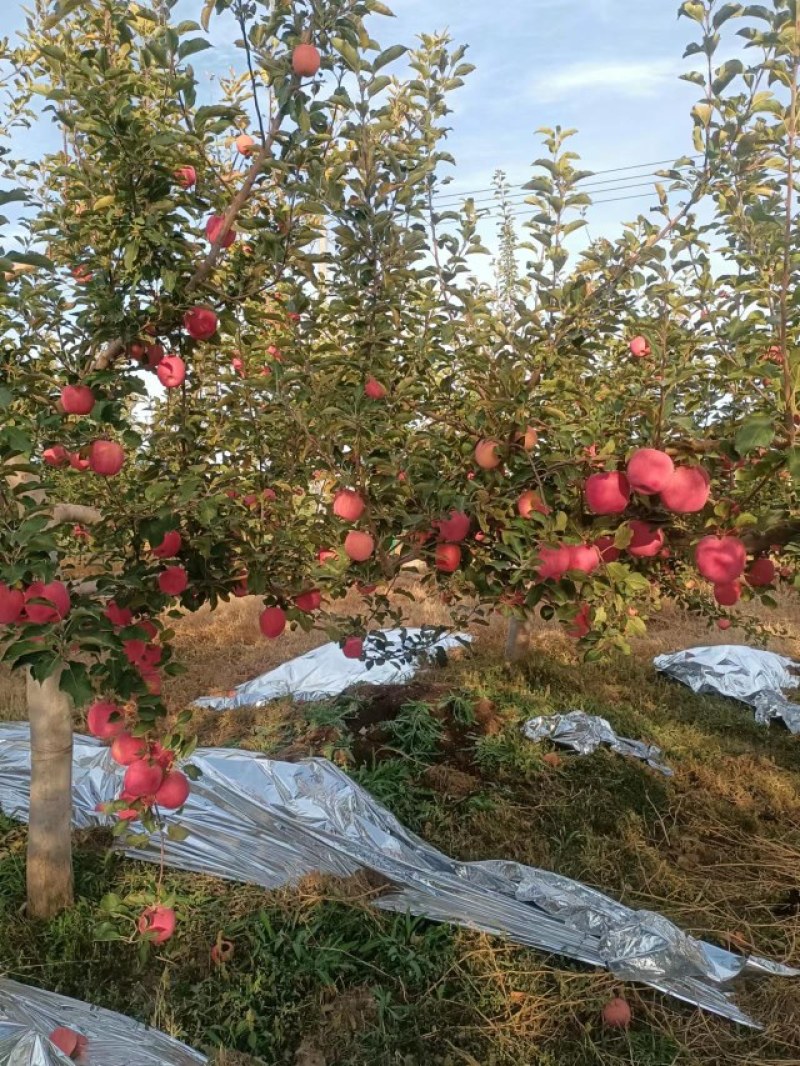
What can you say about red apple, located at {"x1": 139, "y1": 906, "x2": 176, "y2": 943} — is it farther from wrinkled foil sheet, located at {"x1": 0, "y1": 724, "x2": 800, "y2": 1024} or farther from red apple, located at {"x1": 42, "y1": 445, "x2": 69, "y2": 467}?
red apple, located at {"x1": 42, "y1": 445, "x2": 69, "y2": 467}

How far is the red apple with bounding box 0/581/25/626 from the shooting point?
5.81ft

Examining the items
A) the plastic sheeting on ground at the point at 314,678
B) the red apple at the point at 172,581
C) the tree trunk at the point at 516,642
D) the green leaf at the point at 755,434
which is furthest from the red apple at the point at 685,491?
the tree trunk at the point at 516,642

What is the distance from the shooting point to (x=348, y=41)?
1.64m

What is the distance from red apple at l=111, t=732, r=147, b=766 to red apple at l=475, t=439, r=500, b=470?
1334 mm

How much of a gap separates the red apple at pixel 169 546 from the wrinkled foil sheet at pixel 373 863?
1698 millimetres

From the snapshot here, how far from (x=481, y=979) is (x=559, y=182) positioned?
8.47ft

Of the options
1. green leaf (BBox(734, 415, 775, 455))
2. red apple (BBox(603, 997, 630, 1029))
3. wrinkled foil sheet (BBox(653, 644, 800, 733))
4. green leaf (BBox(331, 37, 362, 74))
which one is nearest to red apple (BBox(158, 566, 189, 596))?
green leaf (BBox(331, 37, 362, 74))

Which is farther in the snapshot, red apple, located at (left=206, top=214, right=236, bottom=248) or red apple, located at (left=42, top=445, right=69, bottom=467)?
red apple, located at (left=42, top=445, right=69, bottom=467)

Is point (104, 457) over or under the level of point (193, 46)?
under

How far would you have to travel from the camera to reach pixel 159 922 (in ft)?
8.59

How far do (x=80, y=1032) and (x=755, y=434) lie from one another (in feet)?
8.19

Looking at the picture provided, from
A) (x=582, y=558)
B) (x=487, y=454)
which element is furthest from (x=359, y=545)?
(x=582, y=558)

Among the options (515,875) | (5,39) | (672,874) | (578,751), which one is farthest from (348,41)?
(578,751)

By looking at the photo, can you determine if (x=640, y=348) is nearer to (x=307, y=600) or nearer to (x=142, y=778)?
(x=307, y=600)
